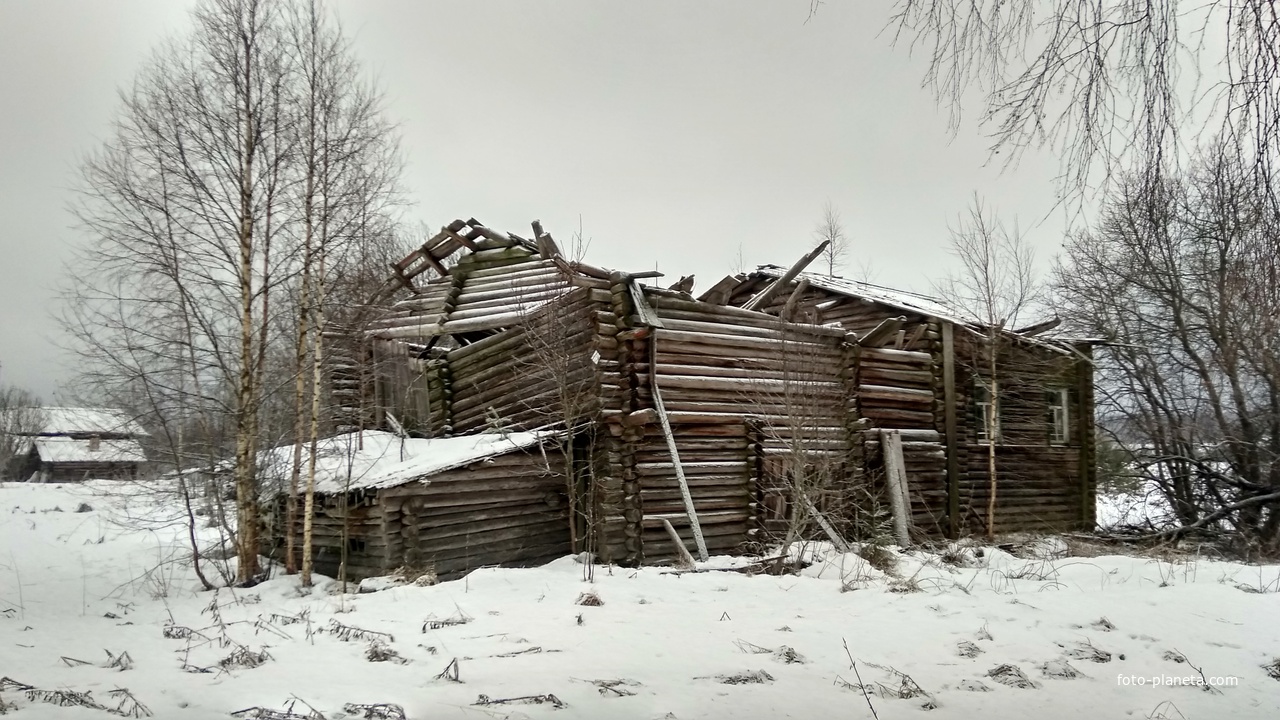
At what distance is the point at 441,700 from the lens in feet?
13.8

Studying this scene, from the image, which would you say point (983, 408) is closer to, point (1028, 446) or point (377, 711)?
point (1028, 446)

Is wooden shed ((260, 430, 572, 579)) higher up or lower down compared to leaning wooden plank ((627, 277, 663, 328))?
lower down

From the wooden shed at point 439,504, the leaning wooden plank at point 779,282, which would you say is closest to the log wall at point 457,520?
the wooden shed at point 439,504

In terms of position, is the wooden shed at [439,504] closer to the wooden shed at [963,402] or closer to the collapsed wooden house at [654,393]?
the collapsed wooden house at [654,393]

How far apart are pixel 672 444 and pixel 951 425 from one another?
25.9ft

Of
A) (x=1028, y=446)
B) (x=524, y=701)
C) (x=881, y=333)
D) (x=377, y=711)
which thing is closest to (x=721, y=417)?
(x=881, y=333)

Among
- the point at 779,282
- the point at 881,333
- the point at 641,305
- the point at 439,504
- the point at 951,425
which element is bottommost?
the point at 439,504

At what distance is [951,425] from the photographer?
17.6 metres

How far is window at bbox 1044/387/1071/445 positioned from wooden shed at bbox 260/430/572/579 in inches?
537

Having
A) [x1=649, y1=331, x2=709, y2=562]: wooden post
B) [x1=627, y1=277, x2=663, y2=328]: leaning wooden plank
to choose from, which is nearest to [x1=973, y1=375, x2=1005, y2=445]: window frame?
[x1=649, y1=331, x2=709, y2=562]: wooden post

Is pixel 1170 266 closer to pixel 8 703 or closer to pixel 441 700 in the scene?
pixel 441 700

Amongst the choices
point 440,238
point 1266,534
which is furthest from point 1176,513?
point 440,238

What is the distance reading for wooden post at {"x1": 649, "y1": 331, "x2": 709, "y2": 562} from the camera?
→ 43.3 ft

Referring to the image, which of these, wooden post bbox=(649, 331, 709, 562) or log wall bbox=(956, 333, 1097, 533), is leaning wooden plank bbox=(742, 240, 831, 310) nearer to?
wooden post bbox=(649, 331, 709, 562)
